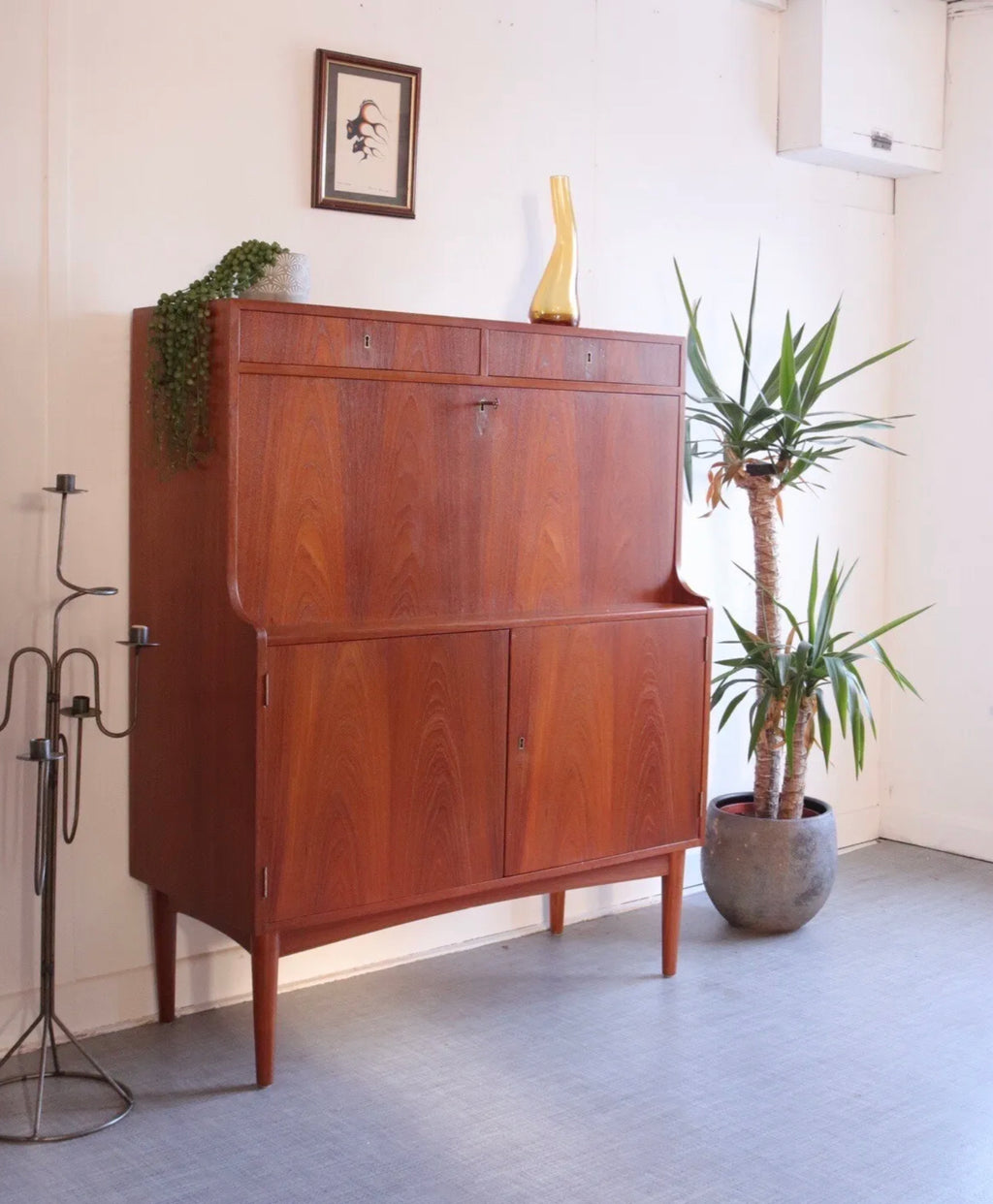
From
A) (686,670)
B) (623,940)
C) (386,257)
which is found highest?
(386,257)

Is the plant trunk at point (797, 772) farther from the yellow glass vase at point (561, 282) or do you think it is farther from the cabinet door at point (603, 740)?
the yellow glass vase at point (561, 282)

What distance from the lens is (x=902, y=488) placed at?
5094 mm

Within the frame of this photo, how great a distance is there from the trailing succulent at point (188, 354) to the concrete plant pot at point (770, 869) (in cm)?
190

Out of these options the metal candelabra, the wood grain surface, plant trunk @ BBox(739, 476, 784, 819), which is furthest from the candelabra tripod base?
plant trunk @ BBox(739, 476, 784, 819)

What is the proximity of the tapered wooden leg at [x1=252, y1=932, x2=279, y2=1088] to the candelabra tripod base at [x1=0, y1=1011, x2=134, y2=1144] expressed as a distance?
27 centimetres

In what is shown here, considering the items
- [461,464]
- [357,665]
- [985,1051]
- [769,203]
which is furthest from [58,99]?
[985,1051]

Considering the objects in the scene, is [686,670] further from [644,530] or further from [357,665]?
[357,665]

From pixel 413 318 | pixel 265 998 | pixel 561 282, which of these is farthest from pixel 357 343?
pixel 265 998

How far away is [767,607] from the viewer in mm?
4176

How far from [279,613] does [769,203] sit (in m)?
2.39

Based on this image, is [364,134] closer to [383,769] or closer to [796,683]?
[383,769]

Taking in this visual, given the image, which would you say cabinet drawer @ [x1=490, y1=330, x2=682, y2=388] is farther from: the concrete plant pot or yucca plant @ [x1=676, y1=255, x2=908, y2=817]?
the concrete plant pot

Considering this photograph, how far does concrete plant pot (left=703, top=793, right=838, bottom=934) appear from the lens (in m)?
4.01
